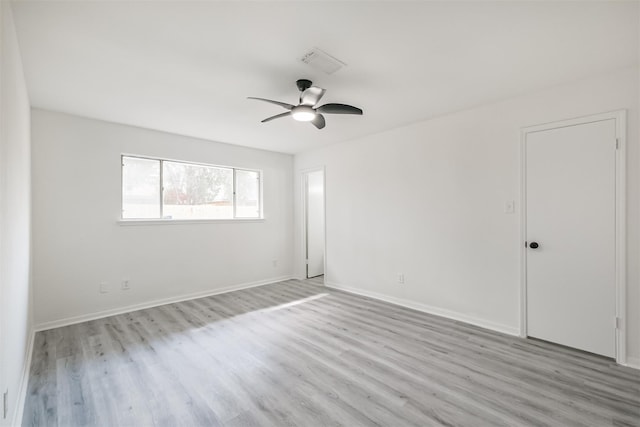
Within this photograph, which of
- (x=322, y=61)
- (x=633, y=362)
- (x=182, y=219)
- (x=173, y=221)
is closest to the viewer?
(x=322, y=61)

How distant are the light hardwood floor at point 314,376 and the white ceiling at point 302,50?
Answer: 2.50 m

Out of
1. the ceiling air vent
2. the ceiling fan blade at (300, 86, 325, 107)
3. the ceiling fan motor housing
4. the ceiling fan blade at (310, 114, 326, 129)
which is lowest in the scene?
the ceiling fan blade at (310, 114, 326, 129)

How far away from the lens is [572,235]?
8.84 ft

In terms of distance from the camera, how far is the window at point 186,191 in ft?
13.0

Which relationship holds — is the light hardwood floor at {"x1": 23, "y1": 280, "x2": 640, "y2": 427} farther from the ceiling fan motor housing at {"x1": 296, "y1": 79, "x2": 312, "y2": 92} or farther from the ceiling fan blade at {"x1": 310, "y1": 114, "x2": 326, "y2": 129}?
the ceiling fan motor housing at {"x1": 296, "y1": 79, "x2": 312, "y2": 92}

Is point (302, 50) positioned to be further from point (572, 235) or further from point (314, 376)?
point (572, 235)

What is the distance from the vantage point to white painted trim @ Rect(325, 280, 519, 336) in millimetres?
3099

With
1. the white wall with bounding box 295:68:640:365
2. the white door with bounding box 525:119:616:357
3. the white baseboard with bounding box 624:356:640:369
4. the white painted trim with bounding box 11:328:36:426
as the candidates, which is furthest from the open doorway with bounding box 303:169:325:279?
the white baseboard with bounding box 624:356:640:369

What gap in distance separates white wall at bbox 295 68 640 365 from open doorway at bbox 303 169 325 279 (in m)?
1.01

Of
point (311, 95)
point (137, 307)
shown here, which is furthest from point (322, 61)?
point (137, 307)

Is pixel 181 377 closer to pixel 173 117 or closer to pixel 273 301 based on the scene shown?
pixel 273 301

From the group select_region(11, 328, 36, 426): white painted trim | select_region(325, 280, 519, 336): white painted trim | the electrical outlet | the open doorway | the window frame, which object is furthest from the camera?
the open doorway

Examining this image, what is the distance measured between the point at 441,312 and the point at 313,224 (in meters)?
3.01

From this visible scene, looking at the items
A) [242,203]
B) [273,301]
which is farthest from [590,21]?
[242,203]
